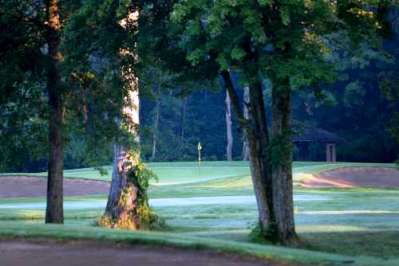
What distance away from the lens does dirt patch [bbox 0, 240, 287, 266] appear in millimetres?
11609

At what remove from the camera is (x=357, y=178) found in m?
50.7

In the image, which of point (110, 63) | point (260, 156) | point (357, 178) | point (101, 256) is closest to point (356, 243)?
point (260, 156)

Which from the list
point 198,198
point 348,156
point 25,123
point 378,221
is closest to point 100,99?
point 25,123

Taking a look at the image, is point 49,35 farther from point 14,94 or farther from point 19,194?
point 19,194

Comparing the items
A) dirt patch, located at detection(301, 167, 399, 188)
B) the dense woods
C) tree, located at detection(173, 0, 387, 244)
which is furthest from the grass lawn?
the dense woods

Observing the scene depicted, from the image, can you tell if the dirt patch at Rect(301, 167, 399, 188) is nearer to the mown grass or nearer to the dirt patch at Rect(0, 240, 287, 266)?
the mown grass

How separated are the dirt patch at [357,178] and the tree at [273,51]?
1159 inches

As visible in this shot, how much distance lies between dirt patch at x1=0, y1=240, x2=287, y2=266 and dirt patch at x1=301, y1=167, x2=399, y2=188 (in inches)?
1394

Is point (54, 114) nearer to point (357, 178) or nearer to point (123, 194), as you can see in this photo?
point (123, 194)

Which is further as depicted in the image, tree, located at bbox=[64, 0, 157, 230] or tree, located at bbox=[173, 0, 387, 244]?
tree, located at bbox=[64, 0, 157, 230]

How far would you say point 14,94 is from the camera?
17797 millimetres

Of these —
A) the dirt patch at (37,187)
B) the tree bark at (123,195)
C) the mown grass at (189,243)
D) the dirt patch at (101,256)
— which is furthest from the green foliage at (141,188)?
the dirt patch at (37,187)

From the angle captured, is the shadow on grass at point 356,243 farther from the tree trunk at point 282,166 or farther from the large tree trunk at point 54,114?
the large tree trunk at point 54,114

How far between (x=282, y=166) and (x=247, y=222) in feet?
25.9
